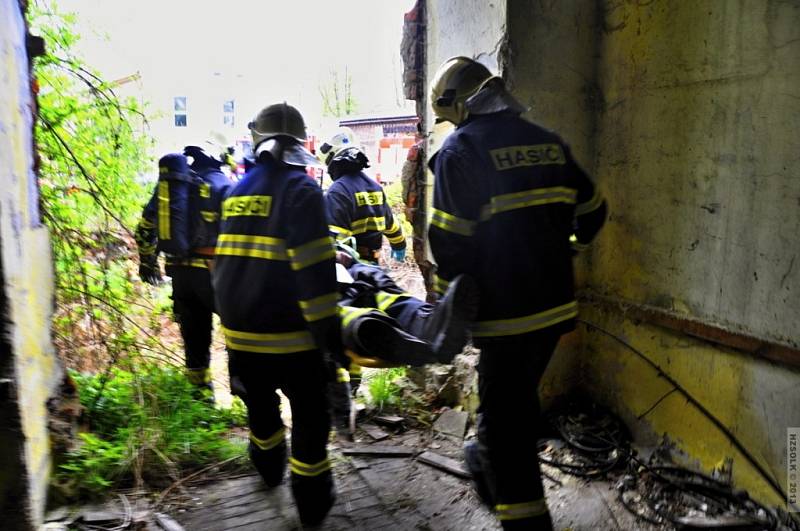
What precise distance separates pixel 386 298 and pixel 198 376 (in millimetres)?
2370

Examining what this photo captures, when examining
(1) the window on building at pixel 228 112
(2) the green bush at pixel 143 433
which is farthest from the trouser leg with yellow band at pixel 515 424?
(1) the window on building at pixel 228 112

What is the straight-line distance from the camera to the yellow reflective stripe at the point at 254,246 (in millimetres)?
2545

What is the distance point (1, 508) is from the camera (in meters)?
2.22

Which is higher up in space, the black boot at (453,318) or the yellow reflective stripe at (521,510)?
the black boot at (453,318)

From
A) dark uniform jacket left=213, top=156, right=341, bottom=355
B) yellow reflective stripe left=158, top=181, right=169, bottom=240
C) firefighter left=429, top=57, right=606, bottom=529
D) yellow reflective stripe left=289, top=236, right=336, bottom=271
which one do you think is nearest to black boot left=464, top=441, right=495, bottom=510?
firefighter left=429, top=57, right=606, bottom=529

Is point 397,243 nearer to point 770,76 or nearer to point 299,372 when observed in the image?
point 299,372

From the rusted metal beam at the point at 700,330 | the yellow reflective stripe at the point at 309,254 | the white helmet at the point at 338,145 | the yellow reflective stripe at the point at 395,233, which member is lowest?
the rusted metal beam at the point at 700,330

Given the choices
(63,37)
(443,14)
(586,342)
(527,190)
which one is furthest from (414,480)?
(63,37)

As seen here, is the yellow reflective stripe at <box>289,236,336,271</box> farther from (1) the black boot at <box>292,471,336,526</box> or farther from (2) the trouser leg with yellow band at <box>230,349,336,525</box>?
(1) the black boot at <box>292,471,336,526</box>

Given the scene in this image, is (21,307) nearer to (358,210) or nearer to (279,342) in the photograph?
(279,342)

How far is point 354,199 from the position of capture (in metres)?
4.77

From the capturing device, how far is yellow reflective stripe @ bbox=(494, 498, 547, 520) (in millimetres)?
2400

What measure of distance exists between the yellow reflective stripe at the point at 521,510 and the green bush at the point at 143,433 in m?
1.86

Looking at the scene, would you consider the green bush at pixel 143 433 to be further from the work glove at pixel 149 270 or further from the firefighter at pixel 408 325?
the firefighter at pixel 408 325
